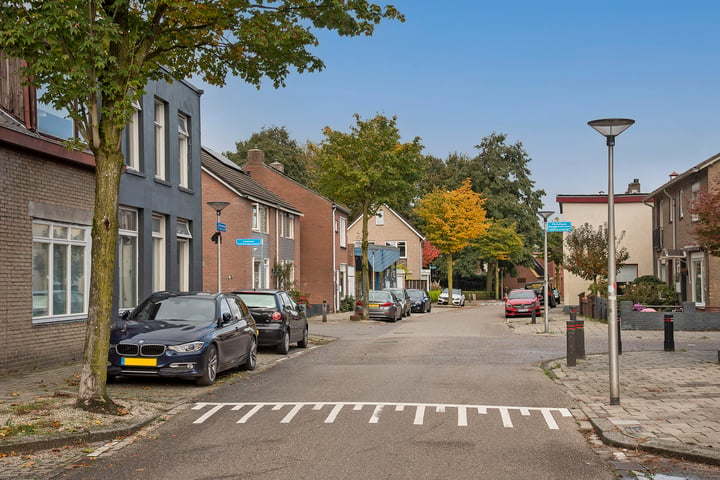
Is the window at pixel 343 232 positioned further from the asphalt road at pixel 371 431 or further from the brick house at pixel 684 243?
the asphalt road at pixel 371 431

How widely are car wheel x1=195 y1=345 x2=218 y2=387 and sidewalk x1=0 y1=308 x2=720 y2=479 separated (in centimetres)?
31

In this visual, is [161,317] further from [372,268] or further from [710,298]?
[372,268]

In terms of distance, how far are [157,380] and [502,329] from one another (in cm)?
1972

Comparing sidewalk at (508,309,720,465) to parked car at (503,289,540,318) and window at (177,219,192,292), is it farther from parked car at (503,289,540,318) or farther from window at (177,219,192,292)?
parked car at (503,289,540,318)

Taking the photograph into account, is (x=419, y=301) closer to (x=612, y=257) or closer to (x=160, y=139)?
(x=160, y=139)

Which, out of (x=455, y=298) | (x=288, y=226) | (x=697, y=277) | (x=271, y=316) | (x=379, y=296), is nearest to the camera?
(x=271, y=316)

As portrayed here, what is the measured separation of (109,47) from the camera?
10.6 m

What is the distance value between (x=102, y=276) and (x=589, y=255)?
99.8ft

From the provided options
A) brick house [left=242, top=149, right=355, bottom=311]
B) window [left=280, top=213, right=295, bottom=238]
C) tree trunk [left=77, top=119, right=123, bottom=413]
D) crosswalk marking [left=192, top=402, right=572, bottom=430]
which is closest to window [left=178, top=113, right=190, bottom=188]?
tree trunk [left=77, top=119, right=123, bottom=413]

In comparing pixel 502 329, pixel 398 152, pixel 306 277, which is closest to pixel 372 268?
pixel 306 277

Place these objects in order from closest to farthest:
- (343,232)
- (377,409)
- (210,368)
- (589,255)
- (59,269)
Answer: (377,409) < (210,368) < (59,269) < (589,255) < (343,232)

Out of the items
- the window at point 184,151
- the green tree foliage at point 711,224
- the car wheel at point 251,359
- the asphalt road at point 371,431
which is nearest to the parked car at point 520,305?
the window at point 184,151

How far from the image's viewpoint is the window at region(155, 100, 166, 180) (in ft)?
73.7

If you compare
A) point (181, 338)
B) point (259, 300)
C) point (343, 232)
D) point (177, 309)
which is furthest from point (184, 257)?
point (343, 232)
